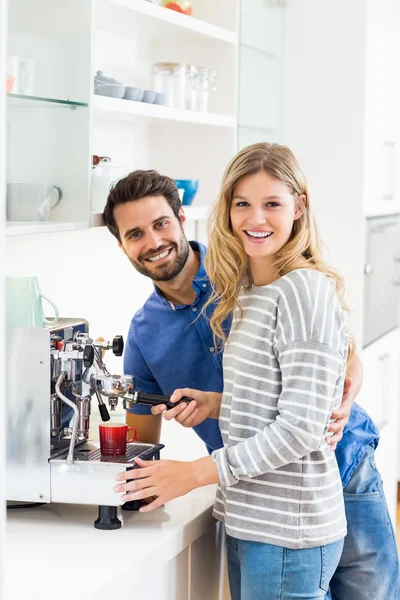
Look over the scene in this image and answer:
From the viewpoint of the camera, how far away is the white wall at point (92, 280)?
2148 millimetres

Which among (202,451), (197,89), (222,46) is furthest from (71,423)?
(222,46)

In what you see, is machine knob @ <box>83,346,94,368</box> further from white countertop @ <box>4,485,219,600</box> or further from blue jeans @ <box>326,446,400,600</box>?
blue jeans @ <box>326,446,400,600</box>

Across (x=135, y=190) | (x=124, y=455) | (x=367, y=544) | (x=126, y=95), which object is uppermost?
(x=126, y=95)

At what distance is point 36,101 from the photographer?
175 centimetres

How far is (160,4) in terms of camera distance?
7.96ft

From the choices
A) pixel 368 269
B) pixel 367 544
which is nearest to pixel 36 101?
pixel 367 544

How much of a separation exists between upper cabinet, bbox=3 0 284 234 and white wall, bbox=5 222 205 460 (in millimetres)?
267

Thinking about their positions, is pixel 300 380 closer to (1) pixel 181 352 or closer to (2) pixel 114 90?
(1) pixel 181 352

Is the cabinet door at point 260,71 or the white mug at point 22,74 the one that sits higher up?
the cabinet door at point 260,71

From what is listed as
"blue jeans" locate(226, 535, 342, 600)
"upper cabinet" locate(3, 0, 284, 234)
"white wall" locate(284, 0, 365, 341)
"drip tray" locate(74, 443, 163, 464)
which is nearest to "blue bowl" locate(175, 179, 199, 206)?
"upper cabinet" locate(3, 0, 284, 234)

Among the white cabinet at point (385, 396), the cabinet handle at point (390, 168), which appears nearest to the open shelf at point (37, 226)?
the white cabinet at point (385, 396)

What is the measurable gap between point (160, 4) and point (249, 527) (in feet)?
5.20

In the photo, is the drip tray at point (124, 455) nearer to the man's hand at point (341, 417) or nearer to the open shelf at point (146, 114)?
the man's hand at point (341, 417)

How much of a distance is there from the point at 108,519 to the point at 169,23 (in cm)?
146
